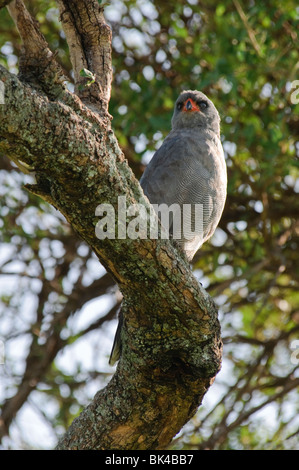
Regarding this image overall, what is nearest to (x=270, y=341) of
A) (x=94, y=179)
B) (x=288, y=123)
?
(x=288, y=123)

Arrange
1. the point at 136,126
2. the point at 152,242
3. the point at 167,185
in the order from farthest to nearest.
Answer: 1. the point at 136,126
2. the point at 167,185
3. the point at 152,242

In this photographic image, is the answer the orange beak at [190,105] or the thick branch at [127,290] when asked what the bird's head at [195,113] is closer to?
the orange beak at [190,105]

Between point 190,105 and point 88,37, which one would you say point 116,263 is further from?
point 190,105

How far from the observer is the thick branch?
8.14ft

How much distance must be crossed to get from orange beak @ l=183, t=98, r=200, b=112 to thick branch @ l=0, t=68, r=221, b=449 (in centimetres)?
246

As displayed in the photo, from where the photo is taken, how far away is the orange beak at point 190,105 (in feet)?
17.1

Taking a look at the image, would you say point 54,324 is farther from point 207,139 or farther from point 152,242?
point 152,242

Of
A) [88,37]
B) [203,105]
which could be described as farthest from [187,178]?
[88,37]

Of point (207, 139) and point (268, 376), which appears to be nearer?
point (207, 139)

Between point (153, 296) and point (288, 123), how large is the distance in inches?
133

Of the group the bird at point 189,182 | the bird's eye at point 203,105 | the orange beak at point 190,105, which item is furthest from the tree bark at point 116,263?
the bird's eye at point 203,105

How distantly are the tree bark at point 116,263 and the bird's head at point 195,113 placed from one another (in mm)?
2104

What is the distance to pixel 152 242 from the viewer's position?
2881mm
